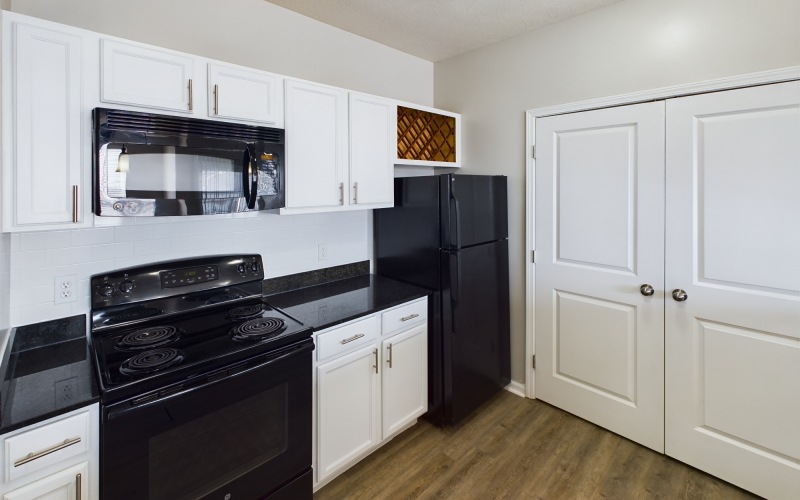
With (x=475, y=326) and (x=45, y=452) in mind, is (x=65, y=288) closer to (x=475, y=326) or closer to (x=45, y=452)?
(x=45, y=452)

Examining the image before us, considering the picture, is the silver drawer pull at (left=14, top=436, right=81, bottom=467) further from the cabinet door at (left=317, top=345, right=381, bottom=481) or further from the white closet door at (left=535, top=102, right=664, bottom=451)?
the white closet door at (left=535, top=102, right=664, bottom=451)

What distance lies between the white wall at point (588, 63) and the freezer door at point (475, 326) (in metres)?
0.16

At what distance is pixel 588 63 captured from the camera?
2.49 meters

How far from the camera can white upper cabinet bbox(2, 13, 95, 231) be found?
4.54ft

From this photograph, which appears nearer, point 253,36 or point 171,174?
point 171,174

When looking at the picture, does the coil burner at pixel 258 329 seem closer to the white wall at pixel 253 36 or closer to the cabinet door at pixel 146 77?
the cabinet door at pixel 146 77

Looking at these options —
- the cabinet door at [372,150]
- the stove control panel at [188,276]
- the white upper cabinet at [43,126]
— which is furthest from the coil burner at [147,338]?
the cabinet door at [372,150]

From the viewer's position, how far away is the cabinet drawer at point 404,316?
2.28 metres

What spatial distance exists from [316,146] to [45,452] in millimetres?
1686

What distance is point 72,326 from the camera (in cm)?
177

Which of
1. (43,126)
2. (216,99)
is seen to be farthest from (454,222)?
(43,126)

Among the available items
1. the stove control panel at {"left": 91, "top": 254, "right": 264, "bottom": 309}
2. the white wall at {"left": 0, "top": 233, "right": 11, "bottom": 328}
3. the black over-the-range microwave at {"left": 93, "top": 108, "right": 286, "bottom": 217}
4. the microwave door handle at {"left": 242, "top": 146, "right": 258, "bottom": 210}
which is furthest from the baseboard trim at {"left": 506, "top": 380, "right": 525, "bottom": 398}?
the white wall at {"left": 0, "top": 233, "right": 11, "bottom": 328}

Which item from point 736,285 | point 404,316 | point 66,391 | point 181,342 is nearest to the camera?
point 66,391

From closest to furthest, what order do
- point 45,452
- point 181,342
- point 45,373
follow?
point 45,452 → point 45,373 → point 181,342
